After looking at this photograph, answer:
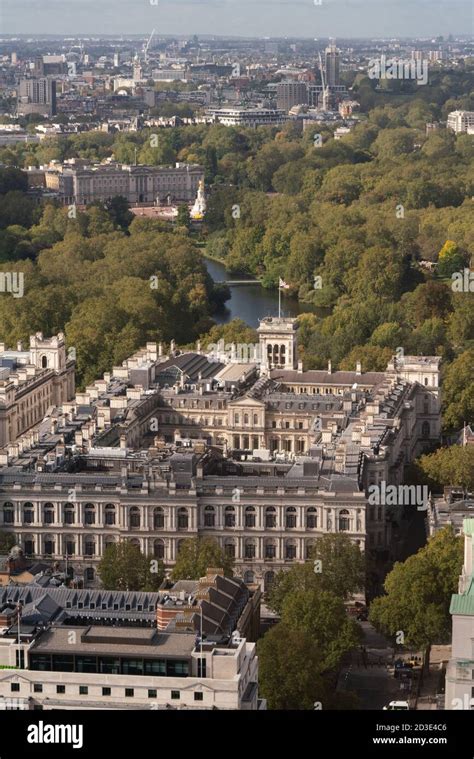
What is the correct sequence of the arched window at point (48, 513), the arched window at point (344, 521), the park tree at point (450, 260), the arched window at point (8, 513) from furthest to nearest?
the park tree at point (450, 260) < the arched window at point (8, 513) < the arched window at point (48, 513) < the arched window at point (344, 521)

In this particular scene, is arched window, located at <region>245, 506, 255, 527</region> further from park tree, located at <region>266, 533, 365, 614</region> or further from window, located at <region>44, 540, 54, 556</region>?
window, located at <region>44, 540, 54, 556</region>

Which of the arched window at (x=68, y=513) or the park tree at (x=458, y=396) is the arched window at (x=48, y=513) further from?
the park tree at (x=458, y=396)

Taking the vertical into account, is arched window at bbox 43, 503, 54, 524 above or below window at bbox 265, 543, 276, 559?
above

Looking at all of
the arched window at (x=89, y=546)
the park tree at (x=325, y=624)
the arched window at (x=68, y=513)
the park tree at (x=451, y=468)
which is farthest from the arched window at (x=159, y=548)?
the park tree at (x=451, y=468)
